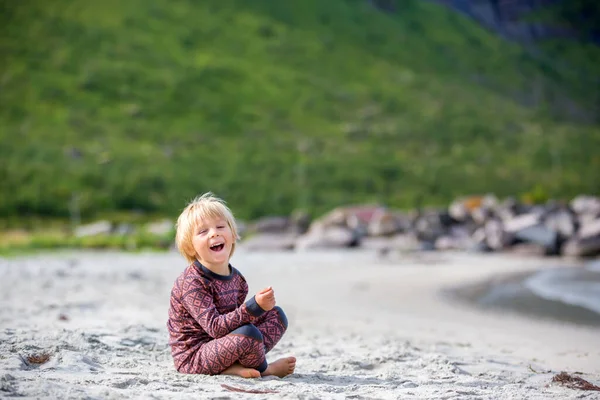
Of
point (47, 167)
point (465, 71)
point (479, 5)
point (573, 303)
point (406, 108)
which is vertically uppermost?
point (479, 5)

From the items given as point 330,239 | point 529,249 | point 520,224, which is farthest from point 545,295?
point 330,239

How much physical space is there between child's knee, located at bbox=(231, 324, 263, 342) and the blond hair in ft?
1.74

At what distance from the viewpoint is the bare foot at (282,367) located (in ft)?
16.4

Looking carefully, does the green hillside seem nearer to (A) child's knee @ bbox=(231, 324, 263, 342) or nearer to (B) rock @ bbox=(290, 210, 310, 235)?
(B) rock @ bbox=(290, 210, 310, 235)

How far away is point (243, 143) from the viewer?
163ft

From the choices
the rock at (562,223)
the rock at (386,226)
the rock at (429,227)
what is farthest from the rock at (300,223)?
the rock at (562,223)

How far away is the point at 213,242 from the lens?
4855mm

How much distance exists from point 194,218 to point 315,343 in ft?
8.34

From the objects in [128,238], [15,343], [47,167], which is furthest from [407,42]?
[15,343]

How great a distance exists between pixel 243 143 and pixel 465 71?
91.2 feet

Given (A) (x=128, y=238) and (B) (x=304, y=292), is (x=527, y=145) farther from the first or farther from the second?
(B) (x=304, y=292)

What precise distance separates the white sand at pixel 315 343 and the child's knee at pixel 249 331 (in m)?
0.28

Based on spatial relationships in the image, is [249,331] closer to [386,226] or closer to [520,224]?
[520,224]

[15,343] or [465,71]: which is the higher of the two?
[465,71]
